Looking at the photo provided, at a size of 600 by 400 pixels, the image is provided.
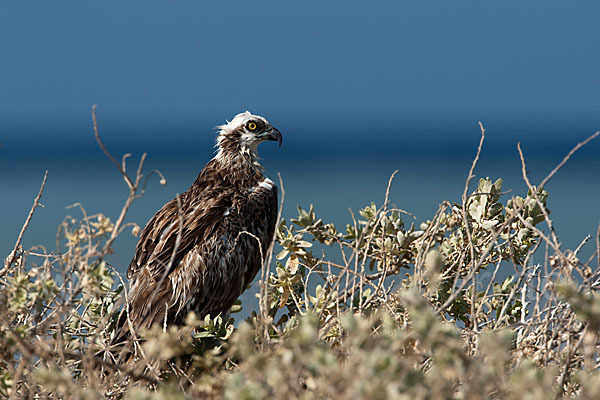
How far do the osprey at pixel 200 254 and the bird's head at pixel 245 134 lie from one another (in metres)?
0.52

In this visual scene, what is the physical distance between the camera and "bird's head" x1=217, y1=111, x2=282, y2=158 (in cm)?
623

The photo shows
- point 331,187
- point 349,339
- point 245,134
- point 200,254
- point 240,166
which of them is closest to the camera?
point 349,339

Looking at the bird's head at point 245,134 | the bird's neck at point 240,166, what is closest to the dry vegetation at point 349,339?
the bird's neck at point 240,166

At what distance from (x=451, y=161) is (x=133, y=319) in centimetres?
2889

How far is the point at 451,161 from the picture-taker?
32594 mm

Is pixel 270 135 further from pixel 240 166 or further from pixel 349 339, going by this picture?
pixel 349 339

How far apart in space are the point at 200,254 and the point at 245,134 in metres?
1.45

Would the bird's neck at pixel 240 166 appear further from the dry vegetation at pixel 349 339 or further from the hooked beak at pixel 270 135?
the dry vegetation at pixel 349 339

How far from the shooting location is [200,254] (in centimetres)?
516

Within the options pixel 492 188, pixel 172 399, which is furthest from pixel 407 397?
pixel 492 188

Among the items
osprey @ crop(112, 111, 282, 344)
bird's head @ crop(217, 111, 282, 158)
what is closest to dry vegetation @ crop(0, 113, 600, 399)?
osprey @ crop(112, 111, 282, 344)

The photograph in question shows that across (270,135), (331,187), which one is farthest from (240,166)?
(331,187)

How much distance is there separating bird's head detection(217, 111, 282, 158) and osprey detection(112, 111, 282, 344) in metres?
0.52

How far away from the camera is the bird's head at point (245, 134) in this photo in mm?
6230
